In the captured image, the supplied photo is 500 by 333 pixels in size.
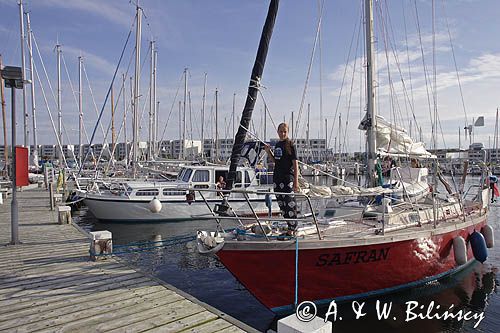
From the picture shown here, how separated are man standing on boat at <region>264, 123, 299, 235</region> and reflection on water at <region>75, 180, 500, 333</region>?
206 centimetres

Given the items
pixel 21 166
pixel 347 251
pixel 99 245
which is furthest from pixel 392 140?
pixel 21 166

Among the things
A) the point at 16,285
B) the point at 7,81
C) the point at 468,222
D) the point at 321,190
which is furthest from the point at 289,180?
the point at 7,81

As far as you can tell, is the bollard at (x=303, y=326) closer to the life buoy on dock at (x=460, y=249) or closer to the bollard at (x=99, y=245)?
the bollard at (x=99, y=245)

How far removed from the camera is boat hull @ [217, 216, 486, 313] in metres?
6.04

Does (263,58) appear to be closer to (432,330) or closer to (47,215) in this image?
(432,330)

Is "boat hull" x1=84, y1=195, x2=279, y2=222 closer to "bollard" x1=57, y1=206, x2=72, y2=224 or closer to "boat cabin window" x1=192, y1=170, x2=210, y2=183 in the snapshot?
"boat cabin window" x1=192, y1=170, x2=210, y2=183

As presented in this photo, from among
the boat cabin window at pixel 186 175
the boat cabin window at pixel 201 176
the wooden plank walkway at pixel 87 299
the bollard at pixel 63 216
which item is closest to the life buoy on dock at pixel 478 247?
the wooden plank walkway at pixel 87 299

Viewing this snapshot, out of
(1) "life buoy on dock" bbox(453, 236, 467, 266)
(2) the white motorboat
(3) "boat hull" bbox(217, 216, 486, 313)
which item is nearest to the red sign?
(3) "boat hull" bbox(217, 216, 486, 313)

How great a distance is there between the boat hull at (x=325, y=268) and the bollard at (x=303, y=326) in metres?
2.41

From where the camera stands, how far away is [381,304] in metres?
7.28

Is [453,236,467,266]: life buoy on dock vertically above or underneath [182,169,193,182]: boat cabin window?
underneath

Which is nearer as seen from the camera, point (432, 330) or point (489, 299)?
point (432, 330)

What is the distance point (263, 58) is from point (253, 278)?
5.80 m

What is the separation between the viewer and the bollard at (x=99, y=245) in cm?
715
